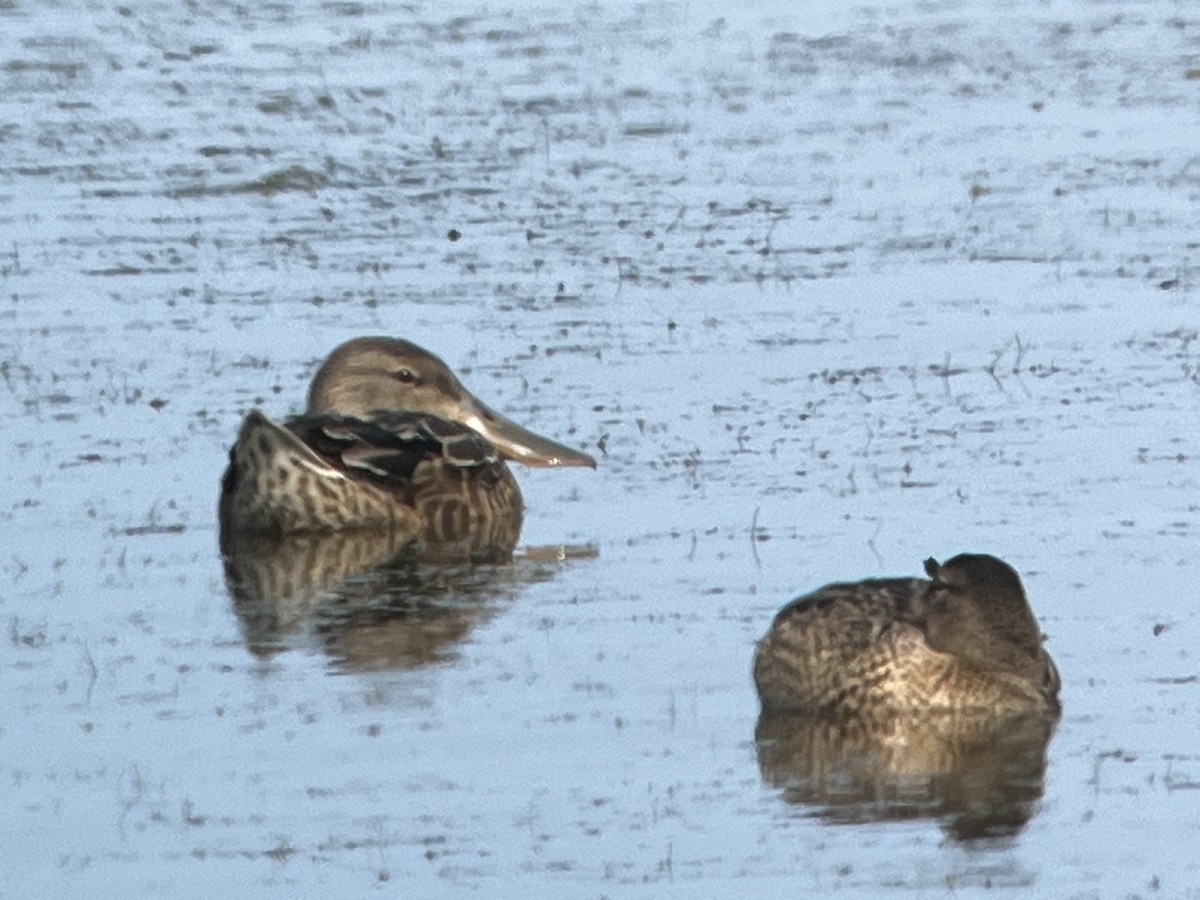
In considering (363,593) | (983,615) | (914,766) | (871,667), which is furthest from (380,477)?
(914,766)

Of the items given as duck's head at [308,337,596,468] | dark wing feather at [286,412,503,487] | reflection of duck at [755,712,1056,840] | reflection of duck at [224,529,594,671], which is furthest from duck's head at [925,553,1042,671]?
duck's head at [308,337,596,468]

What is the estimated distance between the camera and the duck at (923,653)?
31.5ft

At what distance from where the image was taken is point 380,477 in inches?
494

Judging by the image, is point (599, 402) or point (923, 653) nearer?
point (923, 653)

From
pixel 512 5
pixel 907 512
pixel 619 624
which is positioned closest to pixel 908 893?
pixel 619 624

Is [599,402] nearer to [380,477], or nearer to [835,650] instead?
[380,477]

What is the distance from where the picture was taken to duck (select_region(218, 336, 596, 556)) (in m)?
12.3

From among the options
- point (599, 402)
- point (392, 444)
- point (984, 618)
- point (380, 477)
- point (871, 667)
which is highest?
point (599, 402)

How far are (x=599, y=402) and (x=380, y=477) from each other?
5.75 ft

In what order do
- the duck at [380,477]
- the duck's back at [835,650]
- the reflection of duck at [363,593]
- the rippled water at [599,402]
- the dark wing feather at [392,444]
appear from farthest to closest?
the dark wing feather at [392,444] → the duck at [380,477] → the reflection of duck at [363,593] → the duck's back at [835,650] → the rippled water at [599,402]

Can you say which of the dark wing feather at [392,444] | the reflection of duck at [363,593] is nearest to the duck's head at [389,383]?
the dark wing feather at [392,444]

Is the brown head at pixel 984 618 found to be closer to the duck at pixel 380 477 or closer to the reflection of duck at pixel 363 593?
the reflection of duck at pixel 363 593

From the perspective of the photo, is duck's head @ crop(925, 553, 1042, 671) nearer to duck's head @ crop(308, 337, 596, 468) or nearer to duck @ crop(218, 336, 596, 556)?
duck @ crop(218, 336, 596, 556)

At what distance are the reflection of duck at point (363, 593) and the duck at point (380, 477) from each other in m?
0.09
